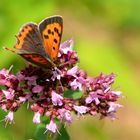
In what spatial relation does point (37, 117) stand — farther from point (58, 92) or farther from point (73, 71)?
point (73, 71)

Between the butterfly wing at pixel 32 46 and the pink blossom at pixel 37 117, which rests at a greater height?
the butterfly wing at pixel 32 46

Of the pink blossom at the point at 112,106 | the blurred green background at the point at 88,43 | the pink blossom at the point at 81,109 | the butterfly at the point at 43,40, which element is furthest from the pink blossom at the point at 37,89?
the blurred green background at the point at 88,43

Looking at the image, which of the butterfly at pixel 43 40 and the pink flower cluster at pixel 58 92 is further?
the pink flower cluster at pixel 58 92

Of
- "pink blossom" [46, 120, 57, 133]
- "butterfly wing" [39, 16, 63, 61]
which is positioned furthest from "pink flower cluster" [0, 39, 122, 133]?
"butterfly wing" [39, 16, 63, 61]

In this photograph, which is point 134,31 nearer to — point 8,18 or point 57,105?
point 8,18

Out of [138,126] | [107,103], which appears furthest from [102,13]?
[138,126]

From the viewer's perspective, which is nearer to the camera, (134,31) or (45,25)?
(45,25)

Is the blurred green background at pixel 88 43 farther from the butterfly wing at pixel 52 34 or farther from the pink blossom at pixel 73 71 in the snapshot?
the butterfly wing at pixel 52 34

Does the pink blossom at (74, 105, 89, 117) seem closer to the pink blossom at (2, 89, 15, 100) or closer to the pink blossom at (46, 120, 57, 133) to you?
the pink blossom at (46, 120, 57, 133)
